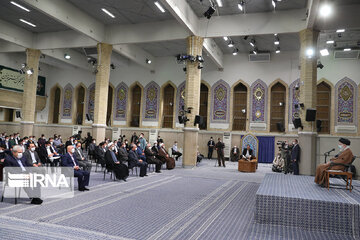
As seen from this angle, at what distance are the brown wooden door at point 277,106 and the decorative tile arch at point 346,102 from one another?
254cm

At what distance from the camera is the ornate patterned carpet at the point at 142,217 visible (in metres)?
3.66

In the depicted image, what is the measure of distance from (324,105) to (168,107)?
28.2 ft

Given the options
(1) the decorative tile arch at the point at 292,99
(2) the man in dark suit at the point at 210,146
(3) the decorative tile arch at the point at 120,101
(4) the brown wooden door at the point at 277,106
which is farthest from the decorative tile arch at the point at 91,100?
(1) the decorative tile arch at the point at 292,99

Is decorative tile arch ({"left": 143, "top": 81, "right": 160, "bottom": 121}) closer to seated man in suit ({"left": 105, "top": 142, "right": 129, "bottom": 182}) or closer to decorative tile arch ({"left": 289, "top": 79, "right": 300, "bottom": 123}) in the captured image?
decorative tile arch ({"left": 289, "top": 79, "right": 300, "bottom": 123})

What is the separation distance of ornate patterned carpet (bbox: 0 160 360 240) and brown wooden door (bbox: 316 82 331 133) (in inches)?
401

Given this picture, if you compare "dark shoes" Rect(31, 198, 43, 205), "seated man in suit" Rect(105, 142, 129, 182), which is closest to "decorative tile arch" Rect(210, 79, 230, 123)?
"seated man in suit" Rect(105, 142, 129, 182)

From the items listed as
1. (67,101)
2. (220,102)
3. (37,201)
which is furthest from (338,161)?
(67,101)

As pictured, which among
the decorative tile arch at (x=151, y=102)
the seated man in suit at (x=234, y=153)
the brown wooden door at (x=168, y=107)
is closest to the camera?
the seated man in suit at (x=234, y=153)

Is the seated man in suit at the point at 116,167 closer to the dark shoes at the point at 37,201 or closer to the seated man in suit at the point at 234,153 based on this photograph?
the dark shoes at the point at 37,201

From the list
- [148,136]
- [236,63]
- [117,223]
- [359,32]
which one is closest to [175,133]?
[148,136]

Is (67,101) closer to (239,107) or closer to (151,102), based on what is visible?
(151,102)

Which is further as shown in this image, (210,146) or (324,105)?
(210,146)

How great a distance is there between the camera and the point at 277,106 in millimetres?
15664

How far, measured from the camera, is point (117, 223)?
159 inches
